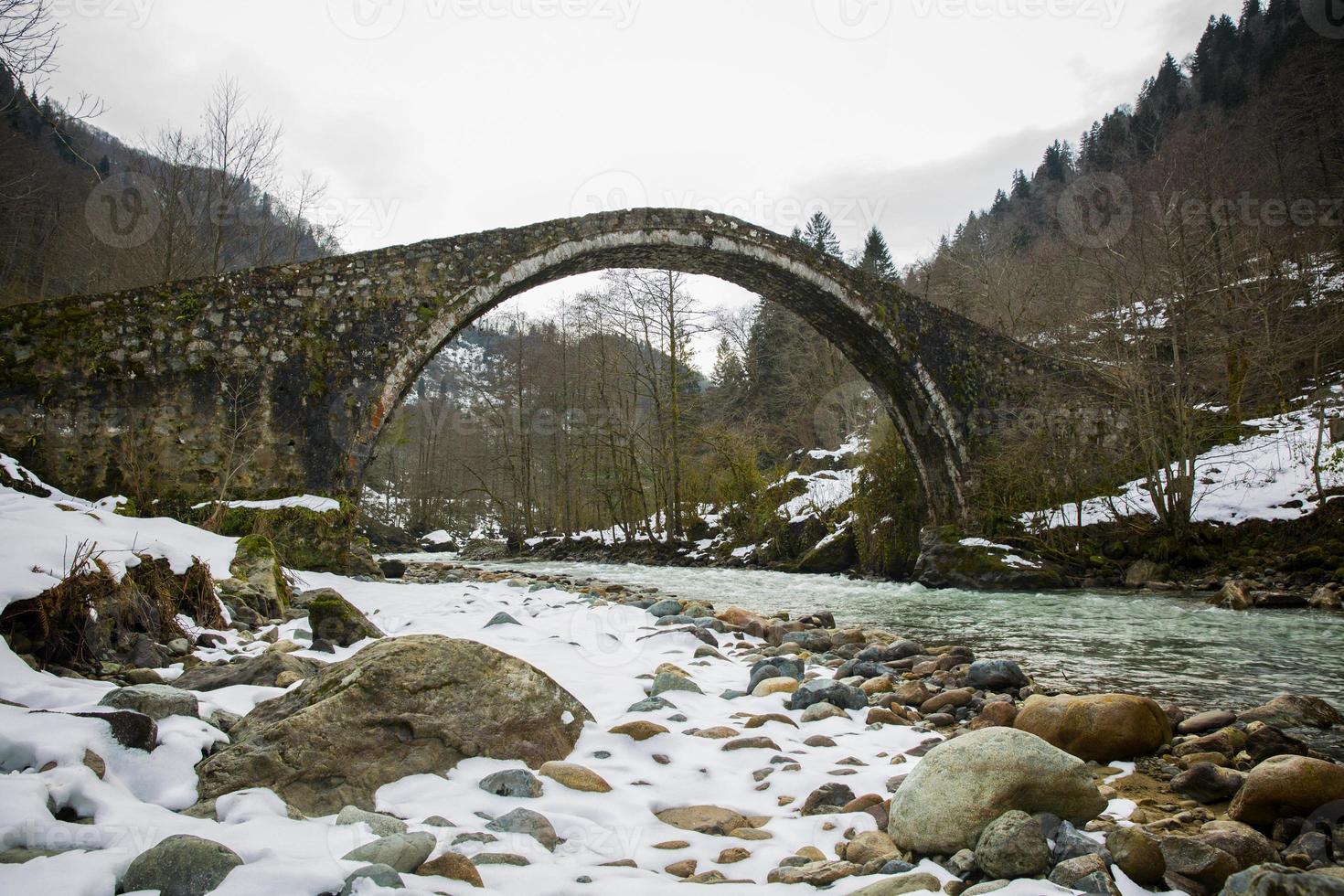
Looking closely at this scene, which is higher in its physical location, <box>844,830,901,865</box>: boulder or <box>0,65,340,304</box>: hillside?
<box>0,65,340,304</box>: hillside

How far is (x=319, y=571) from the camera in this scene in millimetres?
7922

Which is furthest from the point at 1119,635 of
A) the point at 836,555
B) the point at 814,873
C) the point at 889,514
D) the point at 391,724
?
the point at 836,555

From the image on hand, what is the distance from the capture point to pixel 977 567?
10.5 meters

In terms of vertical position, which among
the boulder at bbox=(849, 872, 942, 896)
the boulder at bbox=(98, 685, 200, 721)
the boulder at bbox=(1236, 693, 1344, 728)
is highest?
the boulder at bbox=(98, 685, 200, 721)

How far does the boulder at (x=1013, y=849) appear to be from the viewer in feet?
6.11

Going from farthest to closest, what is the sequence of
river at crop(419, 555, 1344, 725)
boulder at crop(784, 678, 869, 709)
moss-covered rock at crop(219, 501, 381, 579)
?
moss-covered rock at crop(219, 501, 381, 579)
river at crop(419, 555, 1344, 725)
boulder at crop(784, 678, 869, 709)

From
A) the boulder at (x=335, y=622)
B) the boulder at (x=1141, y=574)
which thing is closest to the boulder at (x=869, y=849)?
the boulder at (x=335, y=622)

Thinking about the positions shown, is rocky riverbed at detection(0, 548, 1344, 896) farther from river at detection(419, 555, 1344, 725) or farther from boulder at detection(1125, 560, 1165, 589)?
boulder at detection(1125, 560, 1165, 589)

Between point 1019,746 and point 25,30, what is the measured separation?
575cm

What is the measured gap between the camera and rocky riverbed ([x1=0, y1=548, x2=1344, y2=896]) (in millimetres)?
1680

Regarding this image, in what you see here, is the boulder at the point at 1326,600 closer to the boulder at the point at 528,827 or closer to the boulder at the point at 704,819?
the boulder at the point at 704,819

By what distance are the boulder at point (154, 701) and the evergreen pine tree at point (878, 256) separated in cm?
3805

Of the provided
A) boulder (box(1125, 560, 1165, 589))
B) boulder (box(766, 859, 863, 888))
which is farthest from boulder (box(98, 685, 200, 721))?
boulder (box(1125, 560, 1165, 589))

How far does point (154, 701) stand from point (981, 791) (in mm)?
2608
